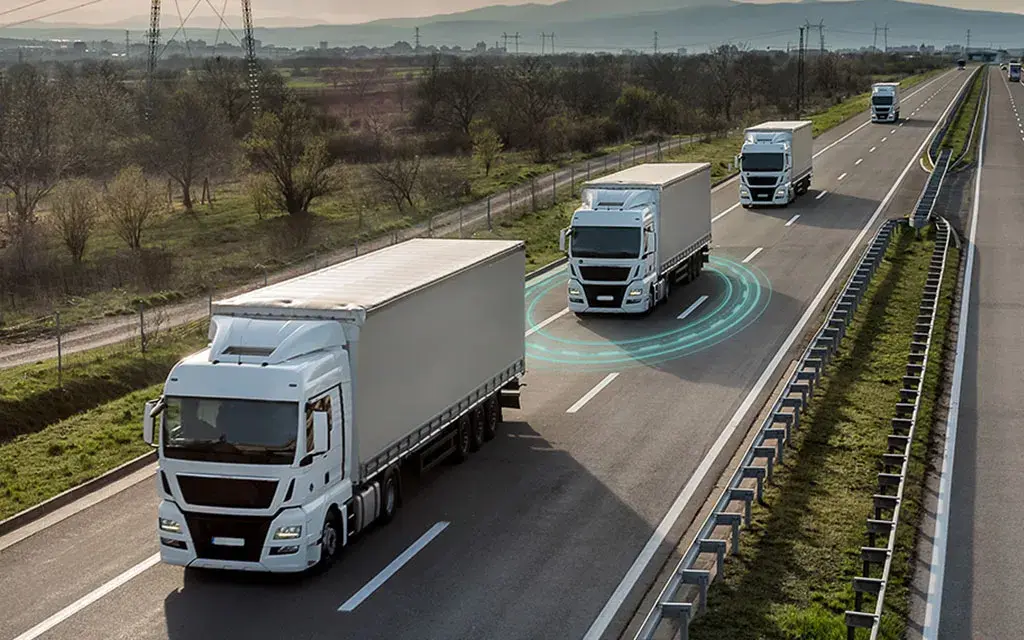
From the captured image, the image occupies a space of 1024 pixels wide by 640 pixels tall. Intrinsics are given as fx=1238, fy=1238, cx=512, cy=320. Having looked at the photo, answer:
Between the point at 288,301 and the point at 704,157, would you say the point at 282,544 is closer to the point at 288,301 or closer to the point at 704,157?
the point at 288,301

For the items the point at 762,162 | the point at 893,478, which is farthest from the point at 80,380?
the point at 762,162

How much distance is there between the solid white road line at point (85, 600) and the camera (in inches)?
534

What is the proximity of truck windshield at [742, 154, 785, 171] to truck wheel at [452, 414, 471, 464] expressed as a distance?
107 feet

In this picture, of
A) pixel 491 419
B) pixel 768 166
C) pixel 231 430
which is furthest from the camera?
pixel 768 166

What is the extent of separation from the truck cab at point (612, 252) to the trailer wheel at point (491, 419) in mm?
9299

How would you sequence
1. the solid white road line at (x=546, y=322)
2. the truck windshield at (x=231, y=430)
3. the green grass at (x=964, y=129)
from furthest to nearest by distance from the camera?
1. the green grass at (x=964, y=129)
2. the solid white road line at (x=546, y=322)
3. the truck windshield at (x=231, y=430)

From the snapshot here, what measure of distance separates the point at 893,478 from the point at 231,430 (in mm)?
8636

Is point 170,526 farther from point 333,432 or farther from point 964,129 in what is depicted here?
point 964,129

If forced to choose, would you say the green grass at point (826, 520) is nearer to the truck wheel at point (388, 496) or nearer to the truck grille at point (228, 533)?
the truck wheel at point (388, 496)

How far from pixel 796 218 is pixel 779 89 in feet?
283

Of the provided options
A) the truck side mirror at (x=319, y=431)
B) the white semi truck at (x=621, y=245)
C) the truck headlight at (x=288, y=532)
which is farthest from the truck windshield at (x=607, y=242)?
the truck headlight at (x=288, y=532)

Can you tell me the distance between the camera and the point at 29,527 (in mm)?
17188

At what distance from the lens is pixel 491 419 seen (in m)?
20.6

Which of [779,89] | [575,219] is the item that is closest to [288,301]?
[575,219]
